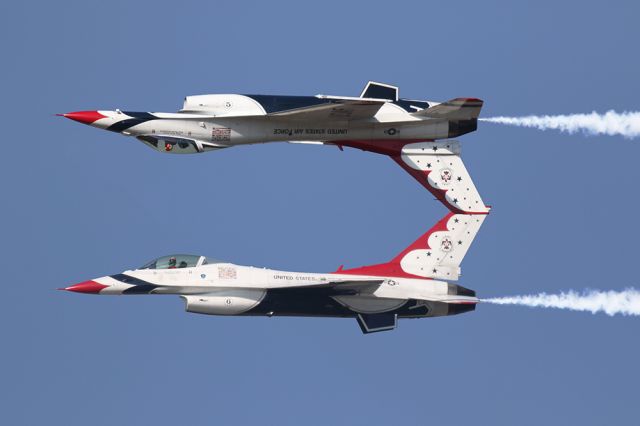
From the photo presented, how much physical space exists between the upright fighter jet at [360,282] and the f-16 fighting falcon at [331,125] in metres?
0.11

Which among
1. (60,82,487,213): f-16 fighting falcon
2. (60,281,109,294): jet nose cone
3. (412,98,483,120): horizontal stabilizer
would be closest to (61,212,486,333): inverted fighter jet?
(60,281,109,294): jet nose cone

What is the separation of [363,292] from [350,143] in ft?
14.1

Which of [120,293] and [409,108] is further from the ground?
[409,108]

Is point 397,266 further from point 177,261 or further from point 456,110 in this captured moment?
point 177,261

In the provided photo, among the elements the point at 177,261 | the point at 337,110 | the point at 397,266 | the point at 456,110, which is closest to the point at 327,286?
the point at 397,266

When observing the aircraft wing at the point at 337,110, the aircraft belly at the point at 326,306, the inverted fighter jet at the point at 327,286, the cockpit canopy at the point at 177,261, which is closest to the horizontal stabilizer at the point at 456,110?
the aircraft wing at the point at 337,110

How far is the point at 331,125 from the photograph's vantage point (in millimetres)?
86562

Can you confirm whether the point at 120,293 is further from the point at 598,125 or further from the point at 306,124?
the point at 598,125

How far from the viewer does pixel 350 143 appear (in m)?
87.1

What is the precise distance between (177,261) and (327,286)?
4275mm

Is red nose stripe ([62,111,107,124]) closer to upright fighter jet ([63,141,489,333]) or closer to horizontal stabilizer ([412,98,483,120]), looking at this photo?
upright fighter jet ([63,141,489,333])

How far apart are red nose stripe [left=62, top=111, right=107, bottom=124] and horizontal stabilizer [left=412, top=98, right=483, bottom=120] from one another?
890 cm

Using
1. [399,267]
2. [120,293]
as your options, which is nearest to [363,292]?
[399,267]

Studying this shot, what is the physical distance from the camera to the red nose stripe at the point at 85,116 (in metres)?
85.9
